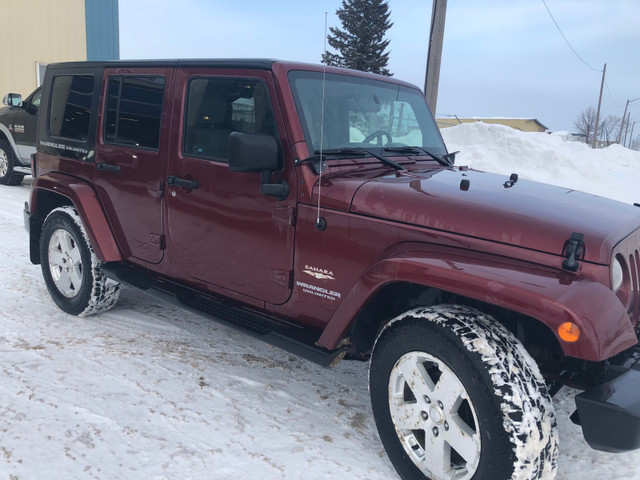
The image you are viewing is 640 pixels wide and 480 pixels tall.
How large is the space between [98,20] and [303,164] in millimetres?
18017

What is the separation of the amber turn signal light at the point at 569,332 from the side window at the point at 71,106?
3570mm

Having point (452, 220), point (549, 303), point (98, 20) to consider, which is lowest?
point (549, 303)

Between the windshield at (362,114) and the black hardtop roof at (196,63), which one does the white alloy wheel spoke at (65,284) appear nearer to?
the black hardtop roof at (196,63)

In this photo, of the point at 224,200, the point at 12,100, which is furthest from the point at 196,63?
the point at 12,100

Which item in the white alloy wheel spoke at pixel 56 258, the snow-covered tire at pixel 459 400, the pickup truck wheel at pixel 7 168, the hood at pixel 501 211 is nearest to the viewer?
the snow-covered tire at pixel 459 400

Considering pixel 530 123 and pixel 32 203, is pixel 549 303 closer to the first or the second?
pixel 32 203

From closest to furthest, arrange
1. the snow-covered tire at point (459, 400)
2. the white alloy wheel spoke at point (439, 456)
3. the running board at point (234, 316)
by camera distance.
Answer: the snow-covered tire at point (459, 400) → the white alloy wheel spoke at point (439, 456) → the running board at point (234, 316)

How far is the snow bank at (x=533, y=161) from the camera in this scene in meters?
12.6

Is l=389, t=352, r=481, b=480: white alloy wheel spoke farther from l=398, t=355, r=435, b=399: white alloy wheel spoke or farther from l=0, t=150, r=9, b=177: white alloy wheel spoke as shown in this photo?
l=0, t=150, r=9, b=177: white alloy wheel spoke

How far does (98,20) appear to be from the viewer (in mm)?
17766

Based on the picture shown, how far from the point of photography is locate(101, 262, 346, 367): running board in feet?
8.93

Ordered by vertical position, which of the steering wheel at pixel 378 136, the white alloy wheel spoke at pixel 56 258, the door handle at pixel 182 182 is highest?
the steering wheel at pixel 378 136

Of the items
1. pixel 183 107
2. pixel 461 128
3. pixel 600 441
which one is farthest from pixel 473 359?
pixel 461 128

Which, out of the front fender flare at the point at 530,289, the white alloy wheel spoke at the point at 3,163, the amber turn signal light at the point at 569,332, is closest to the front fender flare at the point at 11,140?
the white alloy wheel spoke at the point at 3,163
